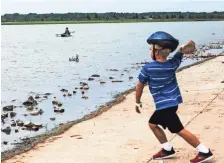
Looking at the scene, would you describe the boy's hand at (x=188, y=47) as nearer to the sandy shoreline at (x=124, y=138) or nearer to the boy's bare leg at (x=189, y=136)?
the boy's bare leg at (x=189, y=136)

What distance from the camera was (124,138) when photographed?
9133mm

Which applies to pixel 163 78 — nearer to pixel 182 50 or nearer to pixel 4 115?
pixel 182 50

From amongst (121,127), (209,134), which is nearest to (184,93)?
(121,127)

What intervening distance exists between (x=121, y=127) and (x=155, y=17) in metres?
182

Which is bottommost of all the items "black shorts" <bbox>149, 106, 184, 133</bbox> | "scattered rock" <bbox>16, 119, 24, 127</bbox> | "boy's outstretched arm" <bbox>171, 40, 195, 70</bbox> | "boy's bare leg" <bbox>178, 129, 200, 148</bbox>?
"scattered rock" <bbox>16, 119, 24, 127</bbox>

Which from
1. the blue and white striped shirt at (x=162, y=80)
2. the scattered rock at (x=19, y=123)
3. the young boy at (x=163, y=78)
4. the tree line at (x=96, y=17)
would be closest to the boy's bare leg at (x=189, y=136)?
the young boy at (x=163, y=78)

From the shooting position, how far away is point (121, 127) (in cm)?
1040

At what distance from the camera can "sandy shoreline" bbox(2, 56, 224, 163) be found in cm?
788

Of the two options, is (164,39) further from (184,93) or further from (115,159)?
(184,93)

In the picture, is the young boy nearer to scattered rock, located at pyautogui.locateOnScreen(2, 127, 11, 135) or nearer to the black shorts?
the black shorts

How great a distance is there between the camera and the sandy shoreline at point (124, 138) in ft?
25.8

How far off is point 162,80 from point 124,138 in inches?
111

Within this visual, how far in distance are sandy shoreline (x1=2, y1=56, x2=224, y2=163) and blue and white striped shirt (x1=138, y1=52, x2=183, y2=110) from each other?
3.50ft

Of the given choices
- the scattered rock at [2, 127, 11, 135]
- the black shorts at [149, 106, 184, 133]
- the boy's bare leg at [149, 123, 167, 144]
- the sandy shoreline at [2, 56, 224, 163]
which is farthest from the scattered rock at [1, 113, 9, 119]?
the black shorts at [149, 106, 184, 133]
